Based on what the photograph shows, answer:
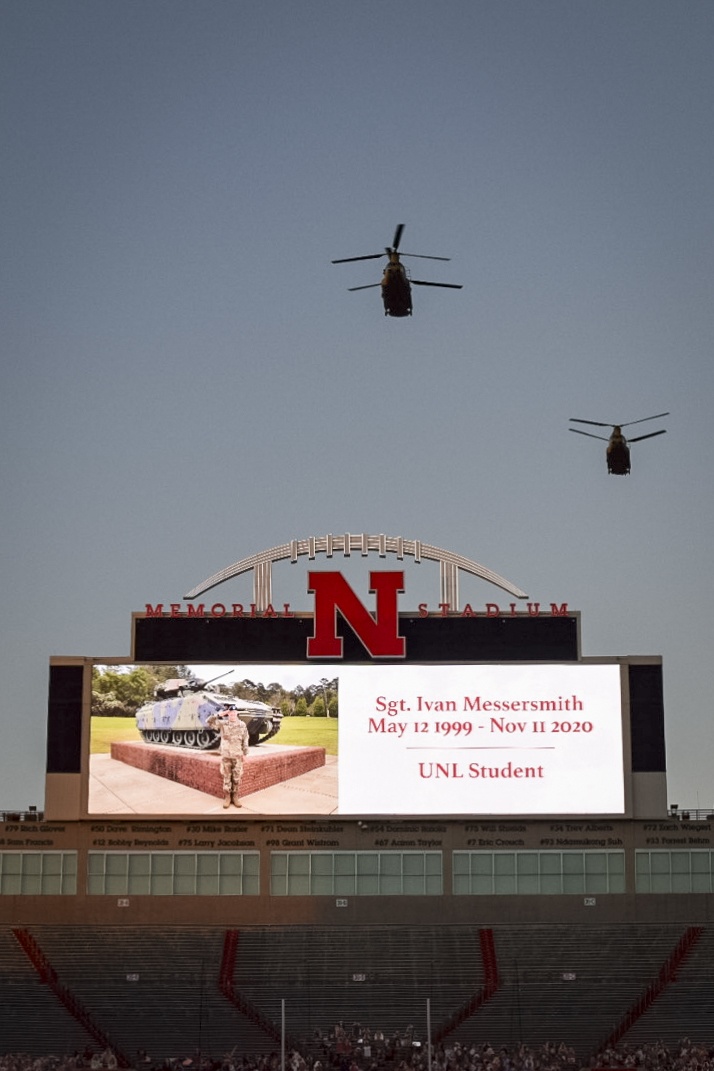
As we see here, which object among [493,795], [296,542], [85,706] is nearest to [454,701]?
[493,795]

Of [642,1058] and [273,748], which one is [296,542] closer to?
[273,748]

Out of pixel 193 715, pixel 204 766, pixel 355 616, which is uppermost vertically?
pixel 355 616

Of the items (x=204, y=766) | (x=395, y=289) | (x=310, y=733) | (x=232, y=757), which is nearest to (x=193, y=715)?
(x=204, y=766)

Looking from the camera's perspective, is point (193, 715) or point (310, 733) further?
point (310, 733)

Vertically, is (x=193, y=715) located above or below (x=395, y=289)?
below

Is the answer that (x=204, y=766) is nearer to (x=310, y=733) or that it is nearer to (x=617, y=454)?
(x=310, y=733)

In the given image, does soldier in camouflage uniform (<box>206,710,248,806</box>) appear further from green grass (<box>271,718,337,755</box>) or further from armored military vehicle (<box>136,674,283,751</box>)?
green grass (<box>271,718,337,755</box>)

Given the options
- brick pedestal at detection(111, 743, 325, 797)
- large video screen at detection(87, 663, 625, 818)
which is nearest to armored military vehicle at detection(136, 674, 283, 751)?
large video screen at detection(87, 663, 625, 818)
